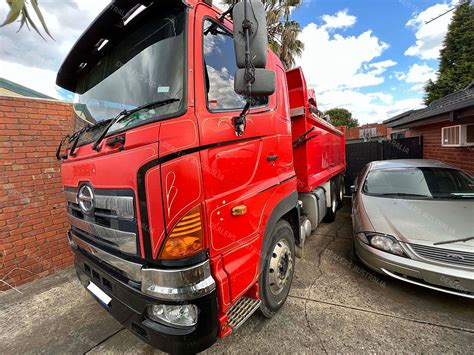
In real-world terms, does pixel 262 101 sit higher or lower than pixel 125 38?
lower

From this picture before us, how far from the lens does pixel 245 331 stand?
2.25 m

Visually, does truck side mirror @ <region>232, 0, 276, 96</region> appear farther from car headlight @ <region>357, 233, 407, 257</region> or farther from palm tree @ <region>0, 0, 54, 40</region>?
car headlight @ <region>357, 233, 407, 257</region>

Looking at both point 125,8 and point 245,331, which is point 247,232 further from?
point 125,8

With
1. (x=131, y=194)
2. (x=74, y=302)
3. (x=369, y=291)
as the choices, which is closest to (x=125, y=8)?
(x=131, y=194)

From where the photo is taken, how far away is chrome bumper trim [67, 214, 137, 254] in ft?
4.86

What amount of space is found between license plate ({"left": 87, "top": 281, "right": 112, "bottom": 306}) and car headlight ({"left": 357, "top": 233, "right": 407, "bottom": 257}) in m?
2.87

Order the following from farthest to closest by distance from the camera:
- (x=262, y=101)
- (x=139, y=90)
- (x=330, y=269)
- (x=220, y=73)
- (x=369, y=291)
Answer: (x=330, y=269) → (x=369, y=291) → (x=262, y=101) → (x=220, y=73) → (x=139, y=90)

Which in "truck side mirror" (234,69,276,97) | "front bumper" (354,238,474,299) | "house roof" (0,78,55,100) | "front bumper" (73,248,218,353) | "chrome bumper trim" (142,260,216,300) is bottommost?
"front bumper" (354,238,474,299)

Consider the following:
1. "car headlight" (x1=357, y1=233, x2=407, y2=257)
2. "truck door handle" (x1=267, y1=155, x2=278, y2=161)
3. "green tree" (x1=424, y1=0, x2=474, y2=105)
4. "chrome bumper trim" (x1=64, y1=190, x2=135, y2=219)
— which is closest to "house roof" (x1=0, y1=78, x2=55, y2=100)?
"chrome bumper trim" (x1=64, y1=190, x2=135, y2=219)

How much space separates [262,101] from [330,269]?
2611 millimetres

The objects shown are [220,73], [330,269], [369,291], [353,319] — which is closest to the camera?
[220,73]

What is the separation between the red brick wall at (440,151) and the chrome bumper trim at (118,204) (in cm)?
699

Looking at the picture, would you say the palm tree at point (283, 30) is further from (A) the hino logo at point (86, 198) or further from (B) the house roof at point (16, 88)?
(A) the hino logo at point (86, 198)

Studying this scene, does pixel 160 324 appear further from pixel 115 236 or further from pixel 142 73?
pixel 142 73
